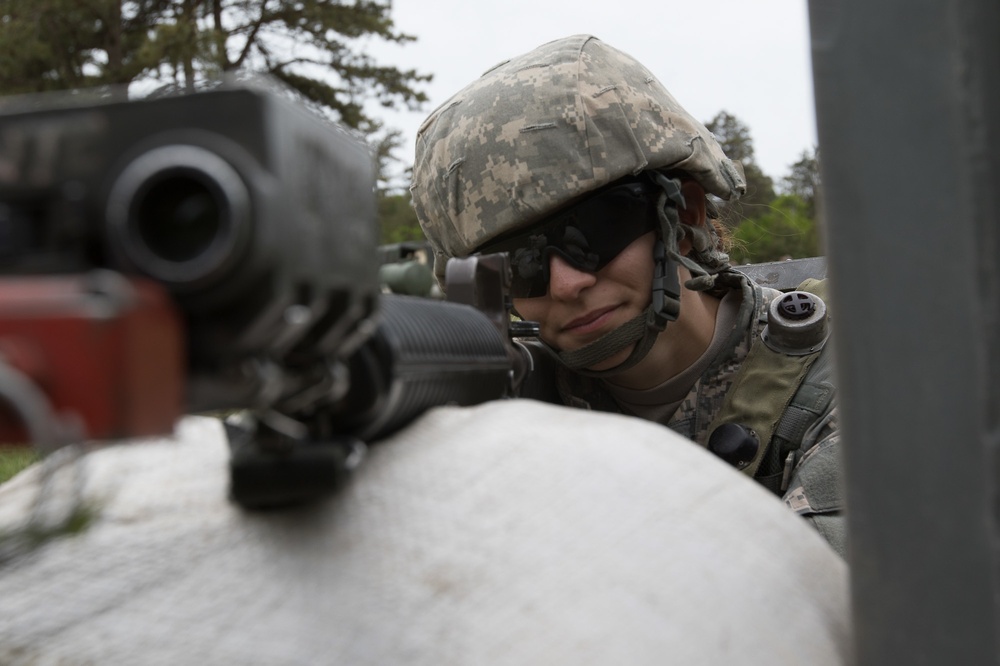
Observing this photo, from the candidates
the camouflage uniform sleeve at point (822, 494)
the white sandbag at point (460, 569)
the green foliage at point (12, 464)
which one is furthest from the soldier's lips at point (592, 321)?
the green foliage at point (12, 464)

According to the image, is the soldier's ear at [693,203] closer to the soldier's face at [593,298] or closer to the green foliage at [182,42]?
the soldier's face at [593,298]

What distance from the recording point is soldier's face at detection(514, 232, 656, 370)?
7.07 feet

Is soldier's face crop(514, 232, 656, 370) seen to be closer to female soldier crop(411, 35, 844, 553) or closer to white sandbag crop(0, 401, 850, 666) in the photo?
female soldier crop(411, 35, 844, 553)

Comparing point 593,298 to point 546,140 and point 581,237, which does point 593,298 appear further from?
point 546,140

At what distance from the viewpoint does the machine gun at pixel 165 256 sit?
1.50 feet

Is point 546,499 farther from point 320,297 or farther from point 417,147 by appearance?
point 417,147

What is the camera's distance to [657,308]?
7.23ft

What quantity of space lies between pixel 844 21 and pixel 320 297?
0.37 meters

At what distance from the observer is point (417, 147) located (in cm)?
253

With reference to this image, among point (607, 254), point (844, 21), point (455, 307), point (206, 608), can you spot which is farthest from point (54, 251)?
point (607, 254)

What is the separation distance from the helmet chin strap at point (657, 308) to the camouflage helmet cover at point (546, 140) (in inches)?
3.6

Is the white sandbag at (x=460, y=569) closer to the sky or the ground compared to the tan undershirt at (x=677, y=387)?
closer to the sky

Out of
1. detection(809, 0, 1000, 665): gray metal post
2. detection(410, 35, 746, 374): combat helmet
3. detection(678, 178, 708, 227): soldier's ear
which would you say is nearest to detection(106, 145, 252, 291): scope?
detection(809, 0, 1000, 665): gray metal post

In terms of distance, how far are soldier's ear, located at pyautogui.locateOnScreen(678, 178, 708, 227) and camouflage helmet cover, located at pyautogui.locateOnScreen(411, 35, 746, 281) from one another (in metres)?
0.03
